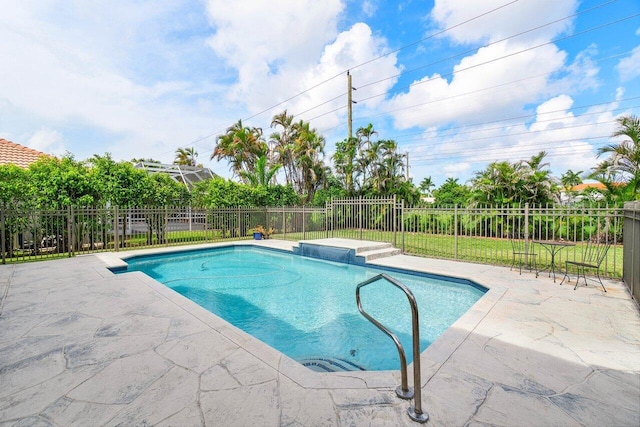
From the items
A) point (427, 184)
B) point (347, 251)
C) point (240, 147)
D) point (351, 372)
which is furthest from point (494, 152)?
point (351, 372)

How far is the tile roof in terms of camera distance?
13.2m

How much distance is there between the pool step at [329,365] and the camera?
343 cm

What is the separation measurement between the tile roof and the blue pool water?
29.8 ft

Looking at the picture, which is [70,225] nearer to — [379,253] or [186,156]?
[379,253]

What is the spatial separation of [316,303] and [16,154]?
1712 cm

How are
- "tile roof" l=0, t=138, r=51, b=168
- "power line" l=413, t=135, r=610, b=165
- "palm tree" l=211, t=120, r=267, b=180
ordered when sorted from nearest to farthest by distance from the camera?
"tile roof" l=0, t=138, r=51, b=168, "power line" l=413, t=135, r=610, b=165, "palm tree" l=211, t=120, r=267, b=180

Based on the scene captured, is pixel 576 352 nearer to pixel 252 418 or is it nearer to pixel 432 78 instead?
pixel 252 418

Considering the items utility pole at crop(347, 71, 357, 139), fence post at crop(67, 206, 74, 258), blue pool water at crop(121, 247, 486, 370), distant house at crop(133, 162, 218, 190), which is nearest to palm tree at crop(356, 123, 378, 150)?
utility pole at crop(347, 71, 357, 139)

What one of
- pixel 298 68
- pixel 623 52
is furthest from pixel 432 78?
pixel 623 52

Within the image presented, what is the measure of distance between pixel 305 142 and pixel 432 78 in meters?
9.38

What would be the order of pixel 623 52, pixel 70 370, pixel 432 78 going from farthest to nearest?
pixel 432 78
pixel 623 52
pixel 70 370

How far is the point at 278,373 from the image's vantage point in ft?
8.67

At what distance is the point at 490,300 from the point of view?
4.87m

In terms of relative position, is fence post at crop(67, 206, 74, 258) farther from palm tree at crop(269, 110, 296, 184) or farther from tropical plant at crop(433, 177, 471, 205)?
tropical plant at crop(433, 177, 471, 205)
